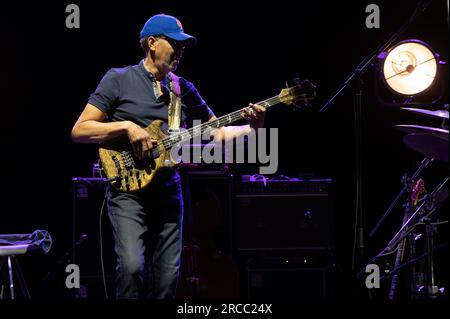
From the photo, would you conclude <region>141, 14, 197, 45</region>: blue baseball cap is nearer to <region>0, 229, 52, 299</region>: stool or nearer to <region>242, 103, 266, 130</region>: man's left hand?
<region>242, 103, 266, 130</region>: man's left hand

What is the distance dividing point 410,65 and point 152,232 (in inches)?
96.2

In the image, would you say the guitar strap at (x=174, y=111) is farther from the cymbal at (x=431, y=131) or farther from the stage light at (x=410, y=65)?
the stage light at (x=410, y=65)

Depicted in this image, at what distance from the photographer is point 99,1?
5.92m

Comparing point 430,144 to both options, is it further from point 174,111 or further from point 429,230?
point 174,111

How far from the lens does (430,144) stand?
3.35 m

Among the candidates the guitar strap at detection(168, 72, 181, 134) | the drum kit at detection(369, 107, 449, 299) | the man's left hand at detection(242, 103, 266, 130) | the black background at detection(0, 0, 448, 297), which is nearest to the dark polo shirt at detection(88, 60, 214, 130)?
the guitar strap at detection(168, 72, 181, 134)

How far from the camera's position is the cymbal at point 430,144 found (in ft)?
10.6

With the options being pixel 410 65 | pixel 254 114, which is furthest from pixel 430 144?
pixel 410 65

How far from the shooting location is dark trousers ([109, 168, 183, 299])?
3400 mm

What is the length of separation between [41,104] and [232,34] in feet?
6.62

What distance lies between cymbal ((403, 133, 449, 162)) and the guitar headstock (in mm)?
898
